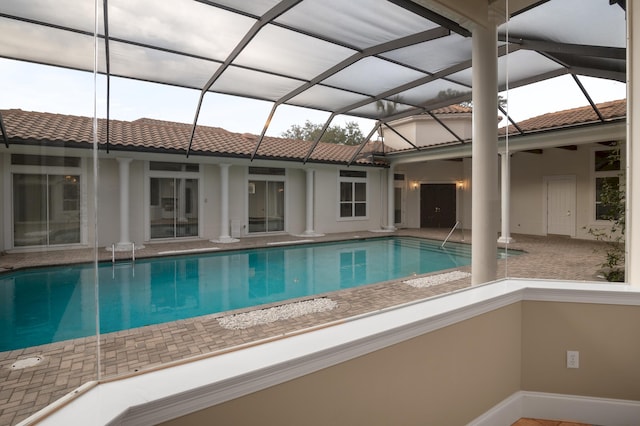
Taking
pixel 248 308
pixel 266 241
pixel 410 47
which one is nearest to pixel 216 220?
pixel 266 241

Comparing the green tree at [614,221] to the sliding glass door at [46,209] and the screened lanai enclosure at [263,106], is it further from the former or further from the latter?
the sliding glass door at [46,209]

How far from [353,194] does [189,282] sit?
8.04 m

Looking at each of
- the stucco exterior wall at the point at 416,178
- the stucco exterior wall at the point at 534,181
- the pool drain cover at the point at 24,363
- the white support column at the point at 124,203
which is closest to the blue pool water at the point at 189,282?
the pool drain cover at the point at 24,363

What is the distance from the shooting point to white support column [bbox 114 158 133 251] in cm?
803

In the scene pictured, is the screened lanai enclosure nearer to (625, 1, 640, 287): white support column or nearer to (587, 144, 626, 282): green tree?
(625, 1, 640, 287): white support column

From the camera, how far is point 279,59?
19.7ft

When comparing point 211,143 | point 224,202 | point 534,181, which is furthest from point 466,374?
point 224,202

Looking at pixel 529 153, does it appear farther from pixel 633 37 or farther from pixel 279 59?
pixel 633 37

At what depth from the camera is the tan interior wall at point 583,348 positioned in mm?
2125

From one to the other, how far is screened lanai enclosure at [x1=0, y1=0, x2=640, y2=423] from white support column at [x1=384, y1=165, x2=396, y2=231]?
111 mm

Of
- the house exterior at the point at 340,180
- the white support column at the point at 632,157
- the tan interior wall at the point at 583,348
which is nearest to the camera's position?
the tan interior wall at the point at 583,348

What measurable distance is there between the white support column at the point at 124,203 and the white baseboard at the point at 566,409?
7844mm

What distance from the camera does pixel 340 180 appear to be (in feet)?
41.6

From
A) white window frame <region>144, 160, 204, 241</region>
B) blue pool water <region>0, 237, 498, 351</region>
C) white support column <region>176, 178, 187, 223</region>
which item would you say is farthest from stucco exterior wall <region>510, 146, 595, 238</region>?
white support column <region>176, 178, 187, 223</region>
